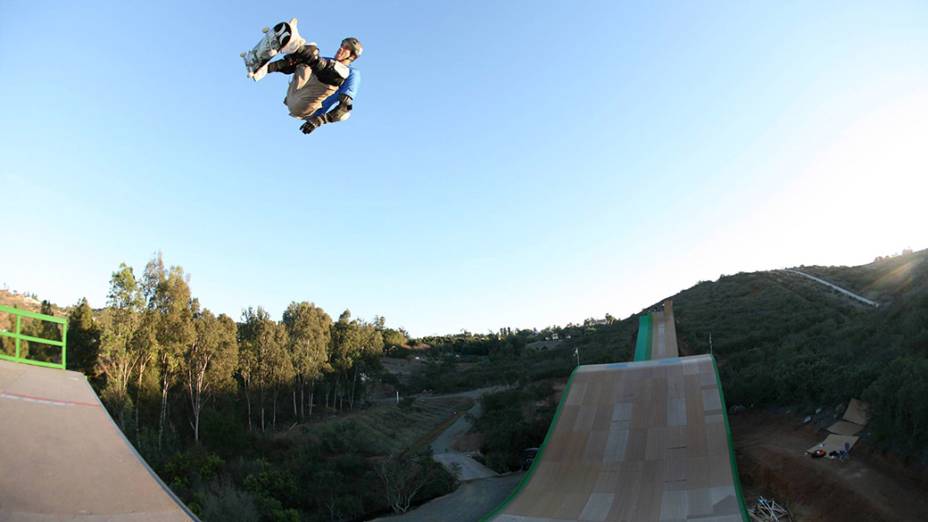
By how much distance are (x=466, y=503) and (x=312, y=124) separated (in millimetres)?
18805

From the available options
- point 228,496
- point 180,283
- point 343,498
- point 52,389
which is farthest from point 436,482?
point 52,389

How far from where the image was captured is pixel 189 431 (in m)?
26.7

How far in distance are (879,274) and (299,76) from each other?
51.3m

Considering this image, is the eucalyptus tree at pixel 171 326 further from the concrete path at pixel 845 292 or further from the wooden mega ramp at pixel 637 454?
the concrete path at pixel 845 292

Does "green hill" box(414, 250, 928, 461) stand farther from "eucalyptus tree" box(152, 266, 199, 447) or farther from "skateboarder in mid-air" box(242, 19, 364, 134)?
"eucalyptus tree" box(152, 266, 199, 447)

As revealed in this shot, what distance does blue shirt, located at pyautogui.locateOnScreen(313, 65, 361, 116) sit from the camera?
5.29 metres

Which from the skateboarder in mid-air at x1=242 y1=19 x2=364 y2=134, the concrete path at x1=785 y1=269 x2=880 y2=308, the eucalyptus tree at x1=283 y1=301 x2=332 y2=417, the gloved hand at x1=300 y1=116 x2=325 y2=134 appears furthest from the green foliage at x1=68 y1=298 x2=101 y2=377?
the concrete path at x1=785 y1=269 x2=880 y2=308

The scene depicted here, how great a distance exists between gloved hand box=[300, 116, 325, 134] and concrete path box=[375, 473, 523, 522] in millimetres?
15951

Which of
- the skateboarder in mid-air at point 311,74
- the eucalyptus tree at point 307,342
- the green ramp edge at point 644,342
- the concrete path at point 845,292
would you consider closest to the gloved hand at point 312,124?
the skateboarder in mid-air at point 311,74

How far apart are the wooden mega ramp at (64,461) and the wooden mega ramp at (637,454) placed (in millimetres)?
9590

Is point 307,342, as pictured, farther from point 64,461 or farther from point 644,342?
point 64,461

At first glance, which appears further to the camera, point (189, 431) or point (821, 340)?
point (189, 431)

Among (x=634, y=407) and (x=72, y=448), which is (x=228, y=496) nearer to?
(x=72, y=448)

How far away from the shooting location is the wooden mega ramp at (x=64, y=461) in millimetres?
6469
